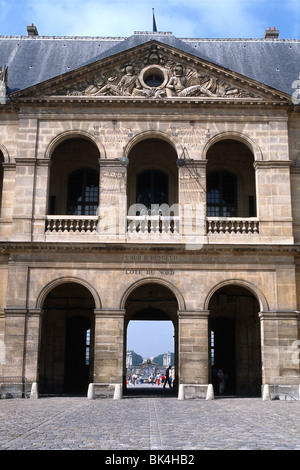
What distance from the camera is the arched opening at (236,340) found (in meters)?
25.0

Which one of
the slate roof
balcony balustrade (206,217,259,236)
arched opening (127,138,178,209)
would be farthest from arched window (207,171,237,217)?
the slate roof

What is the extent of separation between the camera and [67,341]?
2567 centimetres

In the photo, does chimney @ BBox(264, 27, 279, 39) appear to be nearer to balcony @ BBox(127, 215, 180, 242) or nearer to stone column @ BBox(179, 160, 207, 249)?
stone column @ BBox(179, 160, 207, 249)

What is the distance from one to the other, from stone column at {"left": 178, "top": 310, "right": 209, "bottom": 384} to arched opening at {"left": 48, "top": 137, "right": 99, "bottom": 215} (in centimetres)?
717

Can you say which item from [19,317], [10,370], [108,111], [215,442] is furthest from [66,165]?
[215,442]

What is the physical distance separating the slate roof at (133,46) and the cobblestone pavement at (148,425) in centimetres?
1457

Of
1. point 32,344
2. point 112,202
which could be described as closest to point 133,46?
point 112,202

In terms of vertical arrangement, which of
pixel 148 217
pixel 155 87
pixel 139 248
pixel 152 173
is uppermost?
pixel 155 87

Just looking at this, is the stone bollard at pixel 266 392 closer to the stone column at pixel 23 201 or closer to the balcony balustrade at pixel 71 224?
the balcony balustrade at pixel 71 224

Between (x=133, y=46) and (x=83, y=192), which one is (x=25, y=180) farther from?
(x=133, y=46)

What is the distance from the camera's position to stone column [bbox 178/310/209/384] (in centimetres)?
2117

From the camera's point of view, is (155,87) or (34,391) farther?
(155,87)

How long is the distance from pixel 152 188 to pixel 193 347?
7.85 metres
